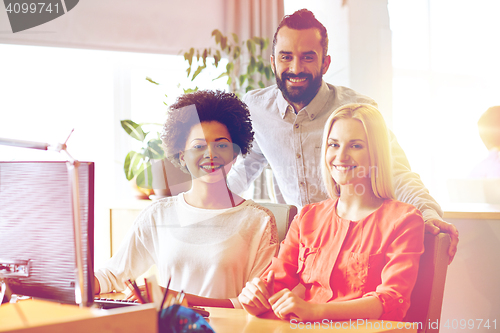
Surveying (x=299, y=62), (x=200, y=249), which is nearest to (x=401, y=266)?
(x=200, y=249)

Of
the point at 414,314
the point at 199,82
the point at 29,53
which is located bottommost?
the point at 414,314

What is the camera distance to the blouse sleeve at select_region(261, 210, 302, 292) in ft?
3.33

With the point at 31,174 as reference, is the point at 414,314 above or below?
below

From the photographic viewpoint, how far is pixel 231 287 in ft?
3.73

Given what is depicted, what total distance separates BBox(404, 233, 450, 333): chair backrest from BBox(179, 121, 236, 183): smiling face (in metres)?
0.56

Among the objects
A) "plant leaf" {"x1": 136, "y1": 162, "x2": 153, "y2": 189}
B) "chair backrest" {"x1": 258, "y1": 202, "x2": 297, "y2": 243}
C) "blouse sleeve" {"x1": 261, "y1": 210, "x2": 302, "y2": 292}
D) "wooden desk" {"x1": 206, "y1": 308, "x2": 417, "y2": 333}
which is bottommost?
"wooden desk" {"x1": 206, "y1": 308, "x2": 417, "y2": 333}

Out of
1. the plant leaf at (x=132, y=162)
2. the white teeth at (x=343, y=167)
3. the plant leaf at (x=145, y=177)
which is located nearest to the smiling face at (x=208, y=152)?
the white teeth at (x=343, y=167)

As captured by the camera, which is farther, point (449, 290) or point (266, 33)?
point (266, 33)

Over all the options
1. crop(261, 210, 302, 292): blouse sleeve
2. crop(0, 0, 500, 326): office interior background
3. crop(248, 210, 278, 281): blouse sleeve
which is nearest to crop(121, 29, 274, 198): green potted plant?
crop(0, 0, 500, 326): office interior background

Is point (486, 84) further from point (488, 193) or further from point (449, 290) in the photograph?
point (449, 290)

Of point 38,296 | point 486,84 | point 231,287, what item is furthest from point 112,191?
point 486,84

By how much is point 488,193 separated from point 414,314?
65 cm

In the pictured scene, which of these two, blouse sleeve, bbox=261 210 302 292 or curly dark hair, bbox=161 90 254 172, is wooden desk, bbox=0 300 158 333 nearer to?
blouse sleeve, bbox=261 210 302 292

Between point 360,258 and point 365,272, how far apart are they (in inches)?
1.3
